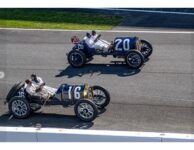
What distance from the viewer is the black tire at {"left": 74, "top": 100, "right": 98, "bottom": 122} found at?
1062 cm

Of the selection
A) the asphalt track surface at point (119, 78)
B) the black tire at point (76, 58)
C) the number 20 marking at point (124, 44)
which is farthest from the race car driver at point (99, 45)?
the asphalt track surface at point (119, 78)

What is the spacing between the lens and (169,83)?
44.6ft

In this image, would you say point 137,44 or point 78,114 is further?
point 137,44

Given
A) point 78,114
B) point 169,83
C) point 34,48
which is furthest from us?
point 34,48

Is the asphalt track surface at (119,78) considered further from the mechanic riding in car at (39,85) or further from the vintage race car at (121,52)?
the mechanic riding in car at (39,85)

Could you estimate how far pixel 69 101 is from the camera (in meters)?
11.1

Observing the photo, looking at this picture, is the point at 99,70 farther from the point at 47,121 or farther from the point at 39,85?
the point at 47,121

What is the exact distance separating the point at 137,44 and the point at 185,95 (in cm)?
305

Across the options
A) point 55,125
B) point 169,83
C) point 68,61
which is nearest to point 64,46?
point 68,61

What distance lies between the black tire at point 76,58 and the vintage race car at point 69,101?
384cm

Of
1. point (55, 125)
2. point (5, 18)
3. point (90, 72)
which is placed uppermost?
point (5, 18)

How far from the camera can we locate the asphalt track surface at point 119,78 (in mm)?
10922

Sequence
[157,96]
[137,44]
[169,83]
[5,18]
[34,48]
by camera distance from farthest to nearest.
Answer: [5,18]
[34,48]
[137,44]
[169,83]
[157,96]

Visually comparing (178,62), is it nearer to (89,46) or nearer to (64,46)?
(89,46)
